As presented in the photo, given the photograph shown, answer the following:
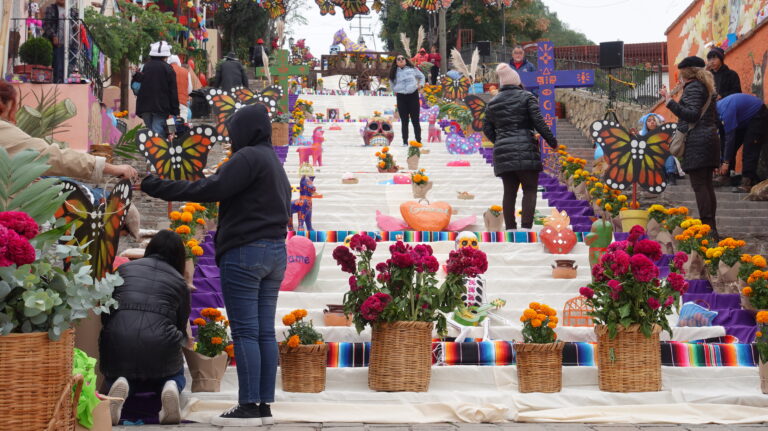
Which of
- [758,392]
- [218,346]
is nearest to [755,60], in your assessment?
[758,392]

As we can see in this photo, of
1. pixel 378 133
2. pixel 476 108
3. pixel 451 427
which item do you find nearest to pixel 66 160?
pixel 451 427

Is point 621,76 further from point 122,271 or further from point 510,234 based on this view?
point 122,271

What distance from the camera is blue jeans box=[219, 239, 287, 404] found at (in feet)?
15.8

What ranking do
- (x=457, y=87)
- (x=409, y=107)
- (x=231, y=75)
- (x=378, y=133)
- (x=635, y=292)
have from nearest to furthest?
(x=635, y=292) → (x=409, y=107) → (x=378, y=133) → (x=231, y=75) → (x=457, y=87)

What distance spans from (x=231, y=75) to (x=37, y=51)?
4976 mm

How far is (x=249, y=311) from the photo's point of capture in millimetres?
4820

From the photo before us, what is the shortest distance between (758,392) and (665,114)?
10.5 m

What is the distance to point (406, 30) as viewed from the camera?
40.5 m

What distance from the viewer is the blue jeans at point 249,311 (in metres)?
4.81

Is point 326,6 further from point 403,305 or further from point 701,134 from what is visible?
point 403,305

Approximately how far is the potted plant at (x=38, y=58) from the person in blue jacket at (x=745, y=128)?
759 cm

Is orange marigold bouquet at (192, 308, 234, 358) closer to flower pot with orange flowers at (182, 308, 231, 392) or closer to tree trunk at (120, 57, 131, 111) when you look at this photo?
flower pot with orange flowers at (182, 308, 231, 392)

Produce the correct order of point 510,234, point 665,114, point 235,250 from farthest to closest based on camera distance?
point 665,114
point 510,234
point 235,250

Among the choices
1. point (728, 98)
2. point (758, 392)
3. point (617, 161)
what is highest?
point (728, 98)
